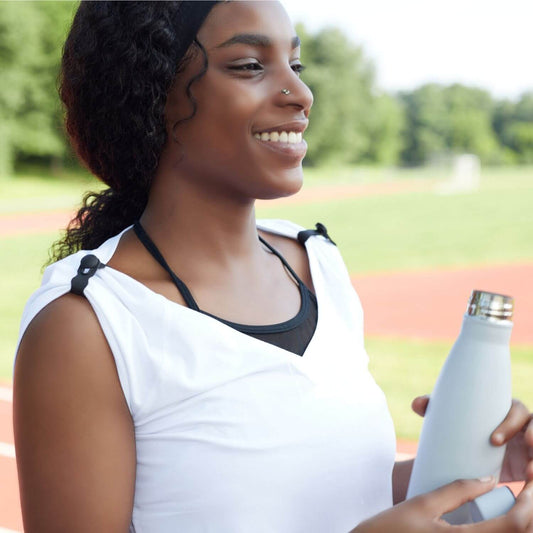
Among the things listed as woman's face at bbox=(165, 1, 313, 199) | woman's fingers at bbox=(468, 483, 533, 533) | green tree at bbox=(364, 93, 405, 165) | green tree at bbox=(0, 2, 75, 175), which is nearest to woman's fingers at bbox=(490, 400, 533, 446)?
woman's fingers at bbox=(468, 483, 533, 533)

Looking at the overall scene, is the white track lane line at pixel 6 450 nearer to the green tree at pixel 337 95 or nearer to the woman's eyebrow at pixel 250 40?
the woman's eyebrow at pixel 250 40

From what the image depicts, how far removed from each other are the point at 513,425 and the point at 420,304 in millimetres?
8028

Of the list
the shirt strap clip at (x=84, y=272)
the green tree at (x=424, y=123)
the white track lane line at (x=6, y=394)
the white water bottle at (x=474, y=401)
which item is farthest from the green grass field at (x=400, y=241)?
the green tree at (x=424, y=123)

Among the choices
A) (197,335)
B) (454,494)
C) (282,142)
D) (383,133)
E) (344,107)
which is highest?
(344,107)

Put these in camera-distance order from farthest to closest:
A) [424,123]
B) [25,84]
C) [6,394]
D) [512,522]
→ [424,123] < [25,84] < [6,394] < [512,522]

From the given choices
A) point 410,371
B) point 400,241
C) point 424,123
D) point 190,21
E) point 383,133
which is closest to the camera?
point 190,21

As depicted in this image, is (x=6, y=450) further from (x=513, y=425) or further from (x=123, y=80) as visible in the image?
(x=513, y=425)

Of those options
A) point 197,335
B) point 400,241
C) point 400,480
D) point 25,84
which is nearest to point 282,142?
point 197,335

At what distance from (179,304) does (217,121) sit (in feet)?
1.23

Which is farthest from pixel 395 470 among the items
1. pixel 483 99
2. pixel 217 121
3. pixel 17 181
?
pixel 483 99

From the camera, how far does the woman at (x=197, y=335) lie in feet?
4.21

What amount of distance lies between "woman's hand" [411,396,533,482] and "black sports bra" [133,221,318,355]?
313mm

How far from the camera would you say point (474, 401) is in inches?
45.3

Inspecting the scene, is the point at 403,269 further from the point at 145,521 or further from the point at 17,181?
the point at 17,181
